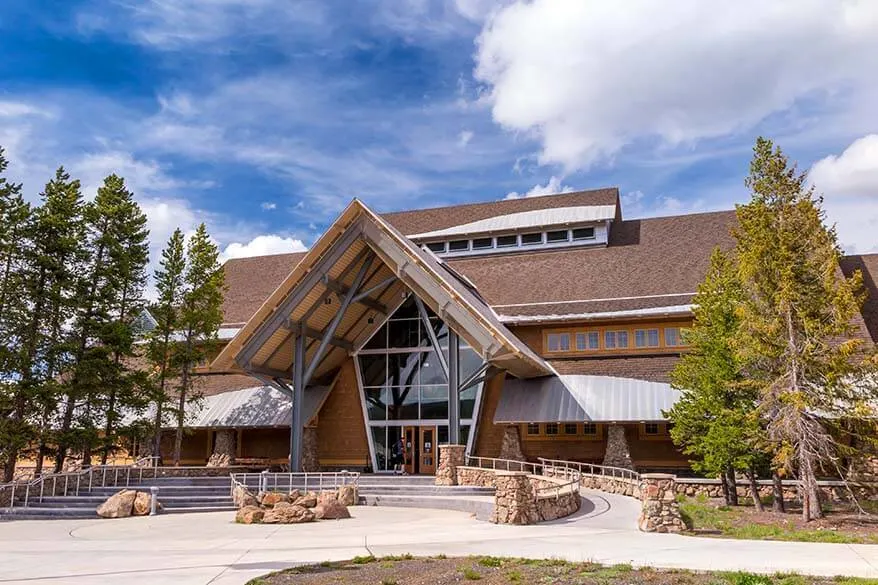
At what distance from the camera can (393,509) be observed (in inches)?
782

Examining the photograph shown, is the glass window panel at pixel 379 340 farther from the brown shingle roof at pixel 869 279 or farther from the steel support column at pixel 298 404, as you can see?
the brown shingle roof at pixel 869 279

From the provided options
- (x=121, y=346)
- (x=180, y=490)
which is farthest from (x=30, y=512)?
(x=121, y=346)

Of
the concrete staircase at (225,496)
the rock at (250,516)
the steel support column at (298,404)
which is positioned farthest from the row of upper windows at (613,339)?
the rock at (250,516)

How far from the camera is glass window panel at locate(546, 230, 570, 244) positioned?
4125 cm

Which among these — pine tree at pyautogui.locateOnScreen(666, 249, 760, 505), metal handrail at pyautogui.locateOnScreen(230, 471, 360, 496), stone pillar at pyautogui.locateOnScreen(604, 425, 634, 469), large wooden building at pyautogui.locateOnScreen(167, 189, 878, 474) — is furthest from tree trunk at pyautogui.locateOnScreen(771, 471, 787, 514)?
metal handrail at pyautogui.locateOnScreen(230, 471, 360, 496)

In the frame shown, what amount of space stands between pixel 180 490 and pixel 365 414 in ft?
28.6

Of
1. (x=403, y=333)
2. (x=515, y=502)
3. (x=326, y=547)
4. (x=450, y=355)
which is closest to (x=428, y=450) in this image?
(x=403, y=333)

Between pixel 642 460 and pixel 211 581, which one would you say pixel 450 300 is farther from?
pixel 211 581

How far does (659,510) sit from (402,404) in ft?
52.4

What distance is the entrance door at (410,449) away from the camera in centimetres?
2858

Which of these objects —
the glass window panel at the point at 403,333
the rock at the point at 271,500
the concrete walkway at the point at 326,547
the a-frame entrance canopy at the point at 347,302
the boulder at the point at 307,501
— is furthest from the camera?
the glass window panel at the point at 403,333

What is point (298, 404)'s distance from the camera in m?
25.5

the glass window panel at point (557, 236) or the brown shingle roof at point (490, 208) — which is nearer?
the glass window panel at point (557, 236)

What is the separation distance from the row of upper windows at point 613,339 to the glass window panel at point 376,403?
6.94 metres
